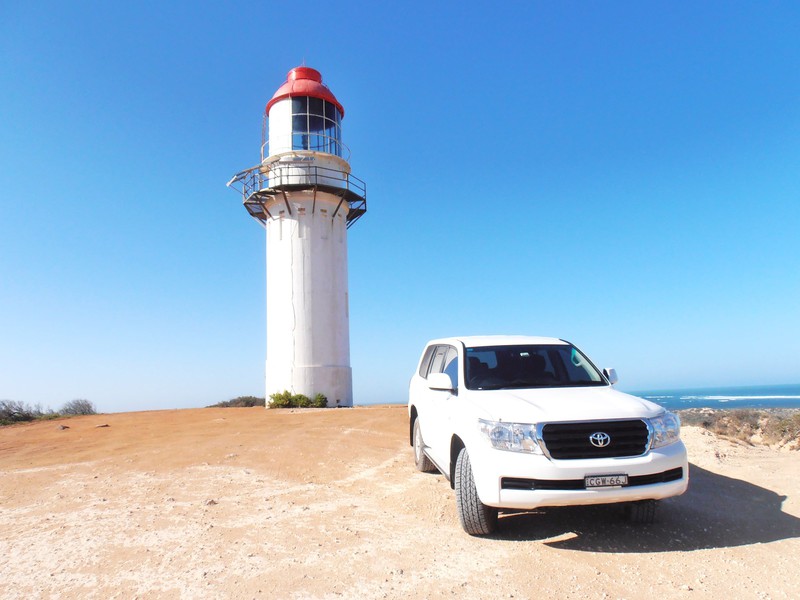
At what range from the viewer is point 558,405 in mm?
4609

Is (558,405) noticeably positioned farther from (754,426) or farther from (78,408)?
(78,408)

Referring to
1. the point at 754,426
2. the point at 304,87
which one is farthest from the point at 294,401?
the point at 754,426

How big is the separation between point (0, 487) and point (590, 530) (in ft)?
25.8

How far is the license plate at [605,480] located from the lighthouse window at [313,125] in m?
19.3

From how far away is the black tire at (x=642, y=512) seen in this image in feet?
15.9

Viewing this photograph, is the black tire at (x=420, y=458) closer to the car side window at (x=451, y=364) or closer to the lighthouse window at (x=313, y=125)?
the car side window at (x=451, y=364)

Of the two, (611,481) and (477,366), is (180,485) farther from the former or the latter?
(611,481)

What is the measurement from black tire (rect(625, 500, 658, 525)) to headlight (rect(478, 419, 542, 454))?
4.82 feet

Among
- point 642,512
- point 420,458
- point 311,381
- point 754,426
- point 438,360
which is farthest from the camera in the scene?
point 311,381

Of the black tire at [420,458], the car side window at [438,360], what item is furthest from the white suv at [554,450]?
the black tire at [420,458]

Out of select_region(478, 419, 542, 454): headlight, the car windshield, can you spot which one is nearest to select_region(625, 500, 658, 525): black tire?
the car windshield

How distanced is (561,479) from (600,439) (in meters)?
0.50

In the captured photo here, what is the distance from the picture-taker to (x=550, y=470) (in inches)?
163

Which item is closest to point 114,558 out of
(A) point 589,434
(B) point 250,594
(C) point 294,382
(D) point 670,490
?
(B) point 250,594
